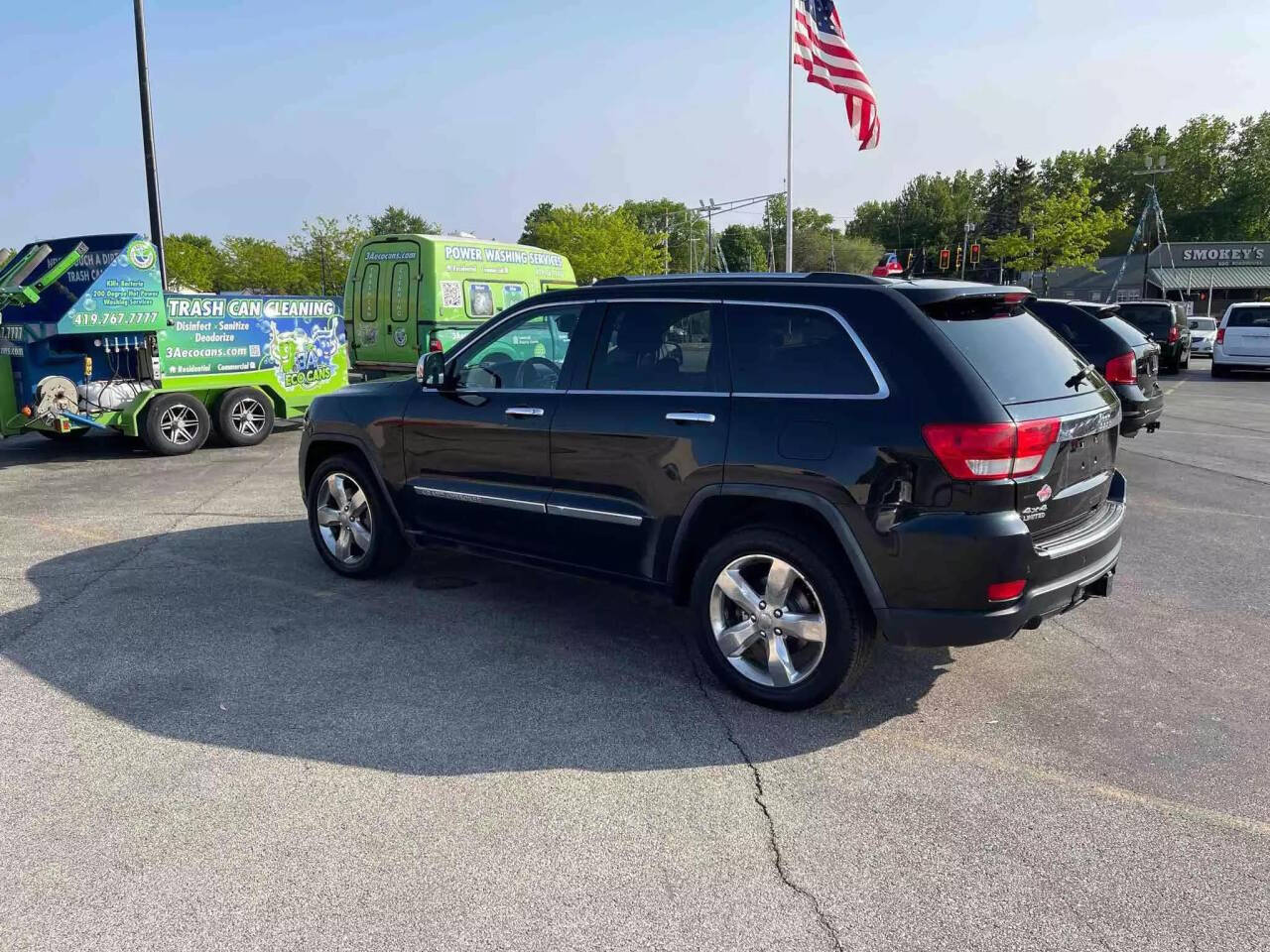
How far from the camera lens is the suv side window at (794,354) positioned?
3.92 m

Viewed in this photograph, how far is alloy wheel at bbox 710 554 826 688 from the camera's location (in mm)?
4047

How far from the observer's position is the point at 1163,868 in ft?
9.85

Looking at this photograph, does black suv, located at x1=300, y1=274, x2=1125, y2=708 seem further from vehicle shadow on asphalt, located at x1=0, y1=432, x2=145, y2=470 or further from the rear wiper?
vehicle shadow on asphalt, located at x1=0, y1=432, x2=145, y2=470

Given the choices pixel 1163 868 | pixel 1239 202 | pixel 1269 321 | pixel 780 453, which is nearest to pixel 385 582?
pixel 780 453

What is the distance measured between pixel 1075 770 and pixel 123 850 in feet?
10.9

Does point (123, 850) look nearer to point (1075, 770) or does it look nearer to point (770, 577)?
point (770, 577)

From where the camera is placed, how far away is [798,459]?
3.92 metres

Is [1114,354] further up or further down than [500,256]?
further down

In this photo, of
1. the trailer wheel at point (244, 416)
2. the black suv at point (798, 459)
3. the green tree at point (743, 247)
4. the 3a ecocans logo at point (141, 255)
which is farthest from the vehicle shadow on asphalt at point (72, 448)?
the green tree at point (743, 247)

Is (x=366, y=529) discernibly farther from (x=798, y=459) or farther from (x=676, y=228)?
(x=676, y=228)

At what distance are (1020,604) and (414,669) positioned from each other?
2720 mm

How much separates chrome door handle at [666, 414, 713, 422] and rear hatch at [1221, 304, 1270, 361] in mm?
23006

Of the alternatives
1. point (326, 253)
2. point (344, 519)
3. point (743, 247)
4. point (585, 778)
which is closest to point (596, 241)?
point (326, 253)

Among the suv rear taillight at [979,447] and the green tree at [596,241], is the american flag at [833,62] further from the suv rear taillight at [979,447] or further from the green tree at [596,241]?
the green tree at [596,241]
